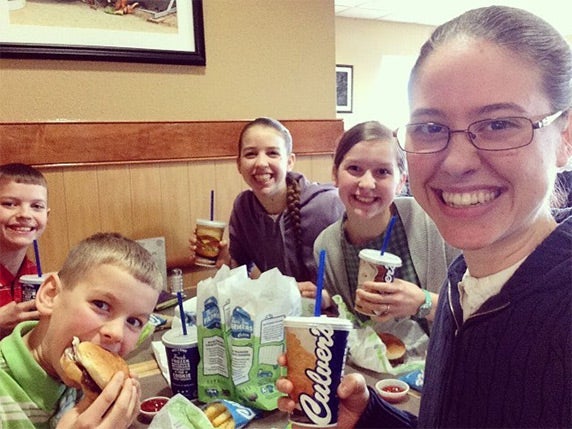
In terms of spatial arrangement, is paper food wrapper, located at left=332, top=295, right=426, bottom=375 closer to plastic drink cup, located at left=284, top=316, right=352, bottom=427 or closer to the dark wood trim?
plastic drink cup, located at left=284, top=316, right=352, bottom=427

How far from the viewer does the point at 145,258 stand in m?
1.17

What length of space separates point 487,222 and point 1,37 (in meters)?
2.04

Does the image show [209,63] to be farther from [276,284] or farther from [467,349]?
[467,349]

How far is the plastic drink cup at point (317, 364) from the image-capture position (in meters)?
0.81

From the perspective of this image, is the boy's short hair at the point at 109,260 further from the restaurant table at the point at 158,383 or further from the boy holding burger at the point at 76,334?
the restaurant table at the point at 158,383

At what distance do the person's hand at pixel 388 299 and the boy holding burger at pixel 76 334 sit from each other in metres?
0.48

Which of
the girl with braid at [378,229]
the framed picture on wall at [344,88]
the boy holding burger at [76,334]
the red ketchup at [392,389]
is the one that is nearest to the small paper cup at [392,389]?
the red ketchup at [392,389]

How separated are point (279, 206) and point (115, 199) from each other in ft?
2.41

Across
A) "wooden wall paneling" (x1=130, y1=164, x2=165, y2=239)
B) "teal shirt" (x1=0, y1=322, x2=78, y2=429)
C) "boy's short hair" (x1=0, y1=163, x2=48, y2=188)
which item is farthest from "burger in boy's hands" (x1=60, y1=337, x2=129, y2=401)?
"wooden wall paneling" (x1=130, y1=164, x2=165, y2=239)

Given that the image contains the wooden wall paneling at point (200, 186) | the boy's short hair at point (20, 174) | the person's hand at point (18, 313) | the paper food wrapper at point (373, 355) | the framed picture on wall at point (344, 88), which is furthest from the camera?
the framed picture on wall at point (344, 88)

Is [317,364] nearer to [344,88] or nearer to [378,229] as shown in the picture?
[378,229]

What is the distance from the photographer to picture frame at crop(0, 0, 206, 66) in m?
2.05

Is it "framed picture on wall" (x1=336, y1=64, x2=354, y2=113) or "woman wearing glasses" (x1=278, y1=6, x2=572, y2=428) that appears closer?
"woman wearing glasses" (x1=278, y1=6, x2=572, y2=428)

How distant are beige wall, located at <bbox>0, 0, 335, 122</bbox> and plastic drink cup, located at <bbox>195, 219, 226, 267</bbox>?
76 centimetres
